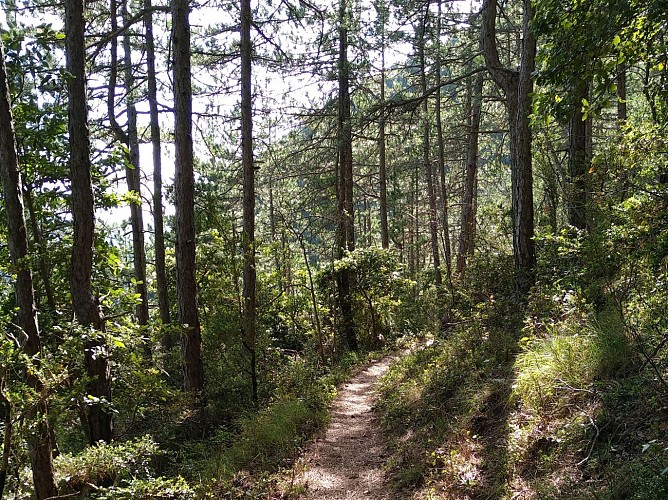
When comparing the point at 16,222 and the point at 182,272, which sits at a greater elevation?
the point at 16,222

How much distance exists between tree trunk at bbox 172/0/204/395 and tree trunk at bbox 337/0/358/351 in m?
6.22

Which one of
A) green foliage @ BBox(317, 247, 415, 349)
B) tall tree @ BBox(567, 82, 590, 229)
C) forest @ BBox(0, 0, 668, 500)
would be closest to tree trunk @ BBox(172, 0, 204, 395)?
forest @ BBox(0, 0, 668, 500)

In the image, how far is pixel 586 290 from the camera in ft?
19.8

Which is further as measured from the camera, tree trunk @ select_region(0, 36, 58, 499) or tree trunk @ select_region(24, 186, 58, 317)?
tree trunk @ select_region(24, 186, 58, 317)

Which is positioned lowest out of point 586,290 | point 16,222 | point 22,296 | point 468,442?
point 468,442

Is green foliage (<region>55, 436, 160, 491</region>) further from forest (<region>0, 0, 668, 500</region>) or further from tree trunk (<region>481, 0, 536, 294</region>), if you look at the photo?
tree trunk (<region>481, 0, 536, 294</region>)

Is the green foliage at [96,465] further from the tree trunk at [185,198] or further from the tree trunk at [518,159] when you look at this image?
the tree trunk at [518,159]

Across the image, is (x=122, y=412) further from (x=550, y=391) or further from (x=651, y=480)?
(x=651, y=480)

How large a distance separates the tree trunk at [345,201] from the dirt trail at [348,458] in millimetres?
6253

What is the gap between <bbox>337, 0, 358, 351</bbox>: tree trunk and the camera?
46.9ft

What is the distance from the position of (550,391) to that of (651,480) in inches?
79.0

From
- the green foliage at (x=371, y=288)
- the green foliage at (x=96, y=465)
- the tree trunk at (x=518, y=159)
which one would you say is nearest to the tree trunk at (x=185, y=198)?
the green foliage at (x=96, y=465)

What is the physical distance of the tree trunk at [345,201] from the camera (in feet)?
46.9

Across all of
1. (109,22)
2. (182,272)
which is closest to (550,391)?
(182,272)
